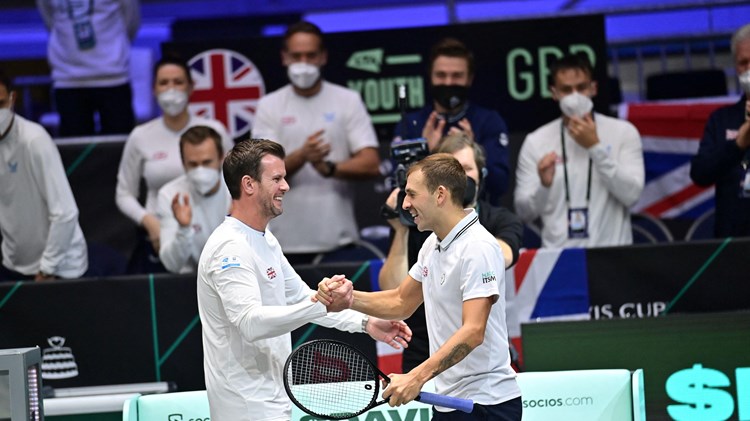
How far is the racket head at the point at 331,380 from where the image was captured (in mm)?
5219

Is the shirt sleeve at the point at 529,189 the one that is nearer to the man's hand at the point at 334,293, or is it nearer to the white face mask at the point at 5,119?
the man's hand at the point at 334,293

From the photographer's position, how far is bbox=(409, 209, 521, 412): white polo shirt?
5.08 meters

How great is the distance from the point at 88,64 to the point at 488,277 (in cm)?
558

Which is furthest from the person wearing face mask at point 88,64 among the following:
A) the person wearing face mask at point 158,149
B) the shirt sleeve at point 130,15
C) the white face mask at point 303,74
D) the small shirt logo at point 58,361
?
the small shirt logo at point 58,361

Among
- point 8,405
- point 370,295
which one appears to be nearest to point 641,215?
point 370,295

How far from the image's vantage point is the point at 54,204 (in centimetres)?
797

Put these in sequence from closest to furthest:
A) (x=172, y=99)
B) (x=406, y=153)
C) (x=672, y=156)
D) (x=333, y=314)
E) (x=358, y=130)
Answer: (x=333, y=314), (x=406, y=153), (x=172, y=99), (x=358, y=130), (x=672, y=156)

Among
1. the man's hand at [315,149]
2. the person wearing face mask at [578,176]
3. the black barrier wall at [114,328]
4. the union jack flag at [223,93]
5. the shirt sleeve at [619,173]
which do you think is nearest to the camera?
the black barrier wall at [114,328]

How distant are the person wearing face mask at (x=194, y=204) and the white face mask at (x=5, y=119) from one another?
3.92ft

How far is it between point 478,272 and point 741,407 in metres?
2.93

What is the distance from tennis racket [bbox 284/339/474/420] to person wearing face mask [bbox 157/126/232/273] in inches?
102

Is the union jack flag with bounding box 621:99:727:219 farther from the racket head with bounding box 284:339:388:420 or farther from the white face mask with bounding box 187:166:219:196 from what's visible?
the racket head with bounding box 284:339:388:420

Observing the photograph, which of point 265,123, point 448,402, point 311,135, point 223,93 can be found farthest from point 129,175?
point 448,402

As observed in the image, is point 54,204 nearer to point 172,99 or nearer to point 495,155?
point 172,99
